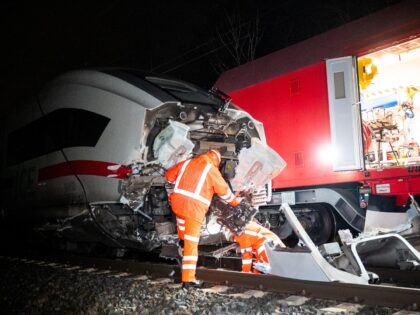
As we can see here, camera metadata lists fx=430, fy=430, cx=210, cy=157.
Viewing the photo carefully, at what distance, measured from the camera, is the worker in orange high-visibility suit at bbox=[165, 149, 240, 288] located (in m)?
4.44

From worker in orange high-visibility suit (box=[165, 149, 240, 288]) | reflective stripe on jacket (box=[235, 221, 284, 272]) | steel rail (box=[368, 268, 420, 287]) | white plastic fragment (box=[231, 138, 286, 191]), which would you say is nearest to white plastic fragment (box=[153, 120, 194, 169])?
worker in orange high-visibility suit (box=[165, 149, 240, 288])

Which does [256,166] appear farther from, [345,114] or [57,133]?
[57,133]

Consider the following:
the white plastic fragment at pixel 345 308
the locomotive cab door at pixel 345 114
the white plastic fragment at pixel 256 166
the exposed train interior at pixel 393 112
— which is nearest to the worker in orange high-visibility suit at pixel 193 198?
the white plastic fragment at pixel 256 166

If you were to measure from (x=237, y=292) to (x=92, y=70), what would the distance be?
3726 mm

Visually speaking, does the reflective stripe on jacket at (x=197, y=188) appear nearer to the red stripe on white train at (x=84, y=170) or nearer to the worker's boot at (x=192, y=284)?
the worker's boot at (x=192, y=284)

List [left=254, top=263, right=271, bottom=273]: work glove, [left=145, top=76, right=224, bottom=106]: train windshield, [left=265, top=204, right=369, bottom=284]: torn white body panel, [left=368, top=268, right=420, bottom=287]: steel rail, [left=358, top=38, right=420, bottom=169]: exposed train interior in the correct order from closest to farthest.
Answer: [left=265, top=204, right=369, bottom=284]: torn white body panel
[left=368, top=268, right=420, bottom=287]: steel rail
[left=254, top=263, right=271, bottom=273]: work glove
[left=145, top=76, right=224, bottom=106]: train windshield
[left=358, top=38, right=420, bottom=169]: exposed train interior

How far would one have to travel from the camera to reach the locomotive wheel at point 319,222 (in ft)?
23.4

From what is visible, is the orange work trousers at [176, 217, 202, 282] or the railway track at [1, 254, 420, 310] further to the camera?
the orange work trousers at [176, 217, 202, 282]

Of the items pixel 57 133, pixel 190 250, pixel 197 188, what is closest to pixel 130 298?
pixel 190 250

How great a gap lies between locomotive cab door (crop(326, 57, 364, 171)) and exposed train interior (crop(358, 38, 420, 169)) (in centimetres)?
112

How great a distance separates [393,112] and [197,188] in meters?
5.22

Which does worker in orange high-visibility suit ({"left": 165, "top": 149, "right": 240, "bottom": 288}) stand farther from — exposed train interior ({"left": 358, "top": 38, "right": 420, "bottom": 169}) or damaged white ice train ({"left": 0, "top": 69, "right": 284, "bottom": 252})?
exposed train interior ({"left": 358, "top": 38, "right": 420, "bottom": 169})

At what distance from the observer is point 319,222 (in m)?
7.27

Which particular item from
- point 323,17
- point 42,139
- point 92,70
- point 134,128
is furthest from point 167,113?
point 323,17
